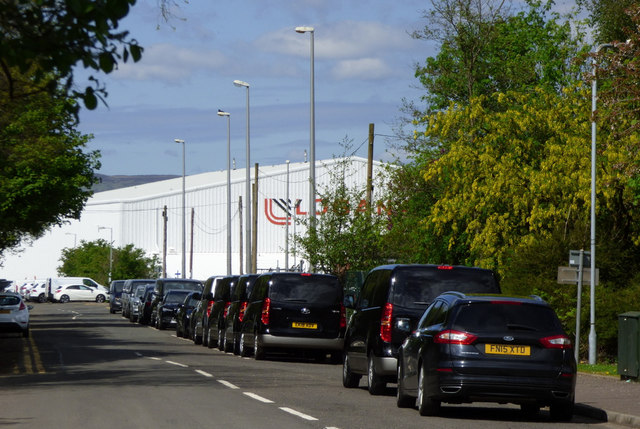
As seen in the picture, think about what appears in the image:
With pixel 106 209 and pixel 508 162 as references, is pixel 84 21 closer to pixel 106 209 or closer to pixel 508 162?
pixel 508 162

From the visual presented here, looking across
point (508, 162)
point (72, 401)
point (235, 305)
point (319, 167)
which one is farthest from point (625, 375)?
point (319, 167)

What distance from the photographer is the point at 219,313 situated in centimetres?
3422

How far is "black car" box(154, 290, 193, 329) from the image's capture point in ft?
155

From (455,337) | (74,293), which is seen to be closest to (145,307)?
(455,337)

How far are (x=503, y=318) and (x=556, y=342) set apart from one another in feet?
2.19

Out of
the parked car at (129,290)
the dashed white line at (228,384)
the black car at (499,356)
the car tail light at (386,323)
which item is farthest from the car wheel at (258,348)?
the parked car at (129,290)

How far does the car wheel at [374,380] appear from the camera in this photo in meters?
18.4

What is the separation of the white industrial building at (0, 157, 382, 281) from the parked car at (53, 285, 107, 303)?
4694mm

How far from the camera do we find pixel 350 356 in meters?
19.8

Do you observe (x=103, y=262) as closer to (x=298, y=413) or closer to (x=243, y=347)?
(x=243, y=347)

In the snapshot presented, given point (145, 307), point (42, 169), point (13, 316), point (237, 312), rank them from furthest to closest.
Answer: point (145, 307)
point (42, 169)
point (13, 316)
point (237, 312)

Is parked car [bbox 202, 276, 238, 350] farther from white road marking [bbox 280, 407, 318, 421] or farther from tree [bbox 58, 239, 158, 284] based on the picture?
tree [bbox 58, 239, 158, 284]

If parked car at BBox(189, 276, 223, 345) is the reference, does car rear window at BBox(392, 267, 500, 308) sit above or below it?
above

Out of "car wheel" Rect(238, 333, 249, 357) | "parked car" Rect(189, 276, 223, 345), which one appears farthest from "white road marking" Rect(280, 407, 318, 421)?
"parked car" Rect(189, 276, 223, 345)
